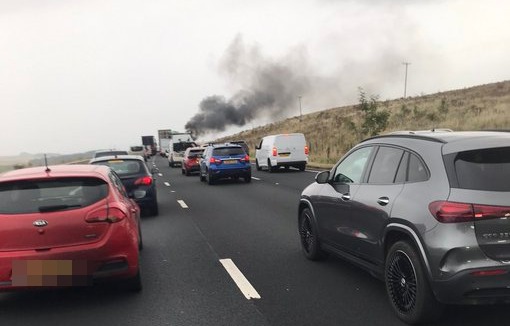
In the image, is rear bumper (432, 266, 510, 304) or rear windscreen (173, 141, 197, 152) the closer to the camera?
rear bumper (432, 266, 510, 304)

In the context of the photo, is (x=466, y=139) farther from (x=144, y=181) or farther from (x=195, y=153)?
(x=195, y=153)

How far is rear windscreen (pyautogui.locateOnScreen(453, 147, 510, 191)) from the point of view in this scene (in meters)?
4.03

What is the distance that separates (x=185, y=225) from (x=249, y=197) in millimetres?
4817

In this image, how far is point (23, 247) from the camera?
493cm

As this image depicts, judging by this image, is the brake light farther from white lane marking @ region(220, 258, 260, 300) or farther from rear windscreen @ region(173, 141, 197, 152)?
rear windscreen @ region(173, 141, 197, 152)

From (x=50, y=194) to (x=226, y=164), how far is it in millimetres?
15092

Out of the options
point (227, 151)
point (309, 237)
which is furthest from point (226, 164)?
point (309, 237)

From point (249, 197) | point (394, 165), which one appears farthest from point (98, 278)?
point (249, 197)

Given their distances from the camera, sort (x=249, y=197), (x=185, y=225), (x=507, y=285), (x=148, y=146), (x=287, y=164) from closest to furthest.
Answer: (x=507, y=285), (x=185, y=225), (x=249, y=197), (x=287, y=164), (x=148, y=146)

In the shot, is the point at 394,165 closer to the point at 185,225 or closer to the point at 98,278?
the point at 98,278

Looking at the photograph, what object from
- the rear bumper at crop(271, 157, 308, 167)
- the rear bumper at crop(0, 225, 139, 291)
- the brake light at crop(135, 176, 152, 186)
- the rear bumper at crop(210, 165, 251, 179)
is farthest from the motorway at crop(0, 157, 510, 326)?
the rear bumper at crop(271, 157, 308, 167)

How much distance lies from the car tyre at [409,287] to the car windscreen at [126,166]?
841 cm

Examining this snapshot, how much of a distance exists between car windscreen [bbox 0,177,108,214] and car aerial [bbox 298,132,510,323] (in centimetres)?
270

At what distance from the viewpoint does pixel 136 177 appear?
39.4 ft
